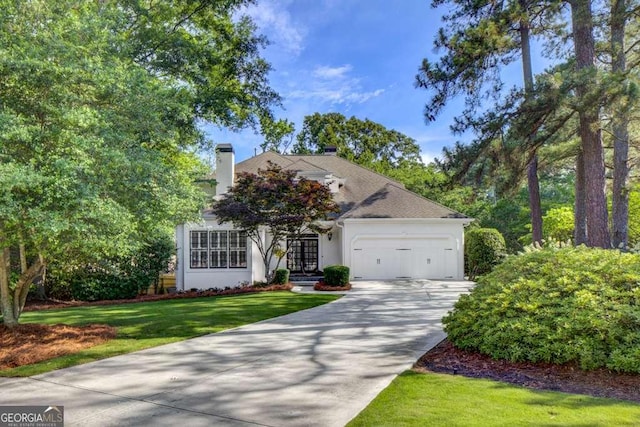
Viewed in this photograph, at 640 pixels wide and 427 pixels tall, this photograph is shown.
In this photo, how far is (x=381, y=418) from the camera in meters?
3.79

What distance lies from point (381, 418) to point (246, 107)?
13620 mm

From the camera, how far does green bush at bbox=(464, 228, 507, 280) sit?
18562 millimetres

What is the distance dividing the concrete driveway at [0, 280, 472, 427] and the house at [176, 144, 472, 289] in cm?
990

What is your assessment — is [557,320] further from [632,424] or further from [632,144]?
[632,144]

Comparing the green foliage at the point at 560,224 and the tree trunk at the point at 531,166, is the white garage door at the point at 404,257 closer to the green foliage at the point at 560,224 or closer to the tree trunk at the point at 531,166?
the tree trunk at the point at 531,166

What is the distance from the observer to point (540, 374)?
5102 mm

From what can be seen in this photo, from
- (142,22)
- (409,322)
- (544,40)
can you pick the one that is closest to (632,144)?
(544,40)

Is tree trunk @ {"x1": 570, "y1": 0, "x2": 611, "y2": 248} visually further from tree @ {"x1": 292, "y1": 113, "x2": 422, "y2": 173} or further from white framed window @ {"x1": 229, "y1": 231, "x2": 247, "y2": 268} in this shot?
tree @ {"x1": 292, "y1": 113, "x2": 422, "y2": 173}

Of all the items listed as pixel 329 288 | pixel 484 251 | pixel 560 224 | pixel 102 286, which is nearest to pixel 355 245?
pixel 329 288

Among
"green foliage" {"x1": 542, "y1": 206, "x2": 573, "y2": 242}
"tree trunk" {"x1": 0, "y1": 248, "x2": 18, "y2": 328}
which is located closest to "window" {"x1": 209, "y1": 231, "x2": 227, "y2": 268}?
"tree trunk" {"x1": 0, "y1": 248, "x2": 18, "y2": 328}

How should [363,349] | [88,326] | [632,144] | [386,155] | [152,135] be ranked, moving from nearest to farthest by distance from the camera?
[363,349]
[152,135]
[88,326]
[632,144]
[386,155]

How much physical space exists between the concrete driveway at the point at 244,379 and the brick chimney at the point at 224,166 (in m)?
11.6

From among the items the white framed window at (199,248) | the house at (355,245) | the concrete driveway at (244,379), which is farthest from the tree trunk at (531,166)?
the white framed window at (199,248)

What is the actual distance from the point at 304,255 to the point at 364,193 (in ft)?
14.8
